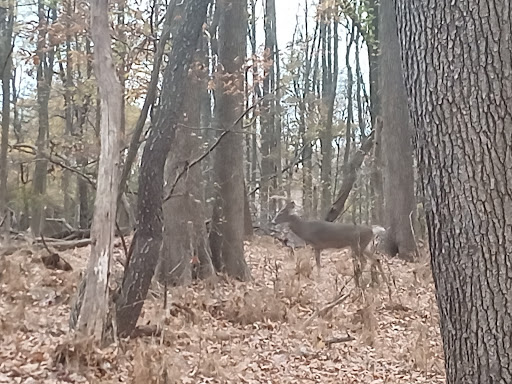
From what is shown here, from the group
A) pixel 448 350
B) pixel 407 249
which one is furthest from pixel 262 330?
pixel 407 249

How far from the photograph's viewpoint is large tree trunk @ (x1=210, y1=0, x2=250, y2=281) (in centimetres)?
1066

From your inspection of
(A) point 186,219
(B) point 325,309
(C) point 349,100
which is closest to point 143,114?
(B) point 325,309

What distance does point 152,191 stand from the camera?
21.3ft

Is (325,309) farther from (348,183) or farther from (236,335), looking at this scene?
(348,183)

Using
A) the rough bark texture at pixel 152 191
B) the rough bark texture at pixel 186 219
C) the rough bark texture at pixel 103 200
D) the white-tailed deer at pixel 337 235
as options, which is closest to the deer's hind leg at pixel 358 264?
the white-tailed deer at pixel 337 235

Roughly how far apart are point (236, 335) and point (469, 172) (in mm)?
4998

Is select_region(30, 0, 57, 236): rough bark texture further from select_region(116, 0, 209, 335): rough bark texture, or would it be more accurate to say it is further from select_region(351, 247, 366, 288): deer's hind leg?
select_region(116, 0, 209, 335): rough bark texture

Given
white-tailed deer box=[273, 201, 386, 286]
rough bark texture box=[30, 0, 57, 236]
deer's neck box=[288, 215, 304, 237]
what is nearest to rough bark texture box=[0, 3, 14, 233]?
rough bark texture box=[30, 0, 57, 236]

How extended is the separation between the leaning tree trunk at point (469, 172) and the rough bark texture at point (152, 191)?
13.2 feet

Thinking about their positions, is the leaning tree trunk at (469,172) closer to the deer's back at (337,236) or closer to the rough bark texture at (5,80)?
the deer's back at (337,236)

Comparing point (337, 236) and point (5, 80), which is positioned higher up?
point (5, 80)

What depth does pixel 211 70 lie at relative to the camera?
38.0 ft

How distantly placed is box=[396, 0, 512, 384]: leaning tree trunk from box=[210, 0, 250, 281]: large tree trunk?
7.83 m

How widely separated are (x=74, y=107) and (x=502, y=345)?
803 inches
